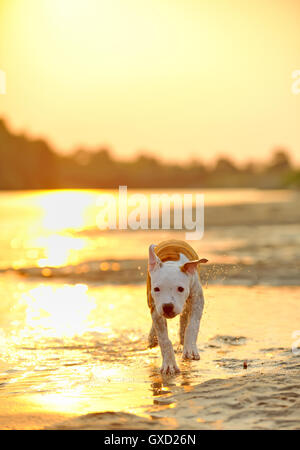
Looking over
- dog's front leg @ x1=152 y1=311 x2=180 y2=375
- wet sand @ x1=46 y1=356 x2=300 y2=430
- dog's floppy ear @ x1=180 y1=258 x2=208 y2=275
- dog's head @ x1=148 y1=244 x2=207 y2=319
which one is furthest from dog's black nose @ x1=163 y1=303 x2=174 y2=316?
wet sand @ x1=46 y1=356 x2=300 y2=430

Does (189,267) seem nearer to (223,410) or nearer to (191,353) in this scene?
(191,353)

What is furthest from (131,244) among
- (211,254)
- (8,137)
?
(8,137)

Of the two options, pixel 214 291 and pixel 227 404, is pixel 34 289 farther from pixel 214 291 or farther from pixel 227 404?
pixel 227 404

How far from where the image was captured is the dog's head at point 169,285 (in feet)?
23.1

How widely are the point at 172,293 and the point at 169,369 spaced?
884mm

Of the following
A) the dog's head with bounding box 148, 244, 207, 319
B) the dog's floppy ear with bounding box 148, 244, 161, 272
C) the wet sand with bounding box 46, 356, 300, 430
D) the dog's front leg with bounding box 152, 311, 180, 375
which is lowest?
the wet sand with bounding box 46, 356, 300, 430

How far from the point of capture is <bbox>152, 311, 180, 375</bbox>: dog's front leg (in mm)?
7484

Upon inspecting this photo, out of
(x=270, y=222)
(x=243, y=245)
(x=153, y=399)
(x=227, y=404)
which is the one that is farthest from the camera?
(x=270, y=222)

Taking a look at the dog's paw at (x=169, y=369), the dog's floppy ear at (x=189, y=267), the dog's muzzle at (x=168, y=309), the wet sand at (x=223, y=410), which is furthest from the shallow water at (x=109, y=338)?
the dog's floppy ear at (x=189, y=267)

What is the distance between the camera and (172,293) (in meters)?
7.11

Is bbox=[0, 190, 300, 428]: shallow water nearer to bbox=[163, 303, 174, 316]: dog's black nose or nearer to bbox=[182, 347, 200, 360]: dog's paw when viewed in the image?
bbox=[182, 347, 200, 360]: dog's paw

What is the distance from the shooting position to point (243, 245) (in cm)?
2300

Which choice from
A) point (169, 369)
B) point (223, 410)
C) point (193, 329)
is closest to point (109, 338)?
point (193, 329)
